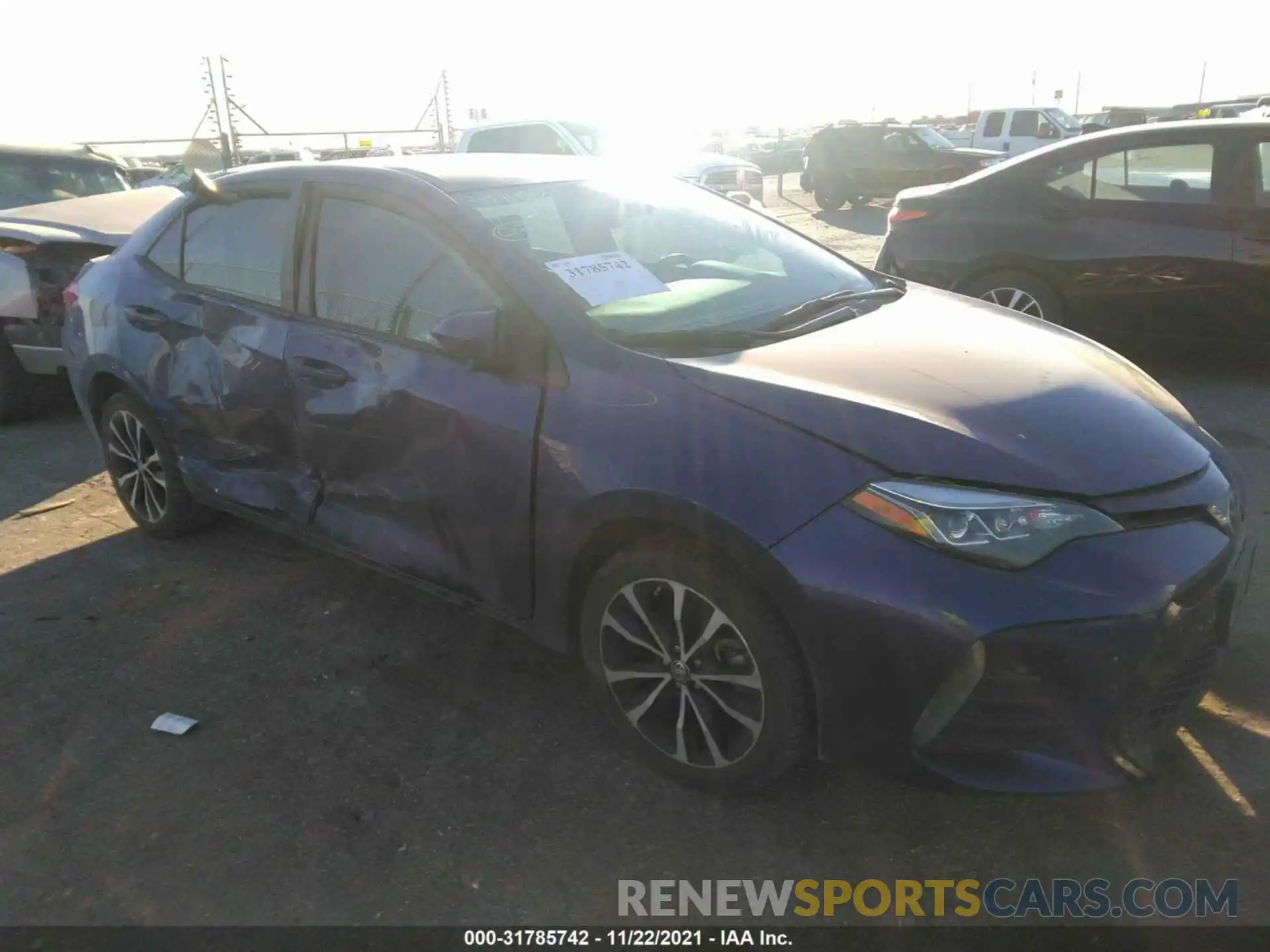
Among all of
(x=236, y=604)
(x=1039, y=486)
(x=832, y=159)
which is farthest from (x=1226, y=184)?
(x=832, y=159)

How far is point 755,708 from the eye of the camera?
101 inches

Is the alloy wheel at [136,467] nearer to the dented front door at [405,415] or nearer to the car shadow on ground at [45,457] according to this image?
the car shadow on ground at [45,457]

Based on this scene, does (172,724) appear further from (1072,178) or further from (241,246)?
(1072,178)

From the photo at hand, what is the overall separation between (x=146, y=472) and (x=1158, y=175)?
5879 millimetres

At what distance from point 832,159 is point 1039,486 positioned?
19605 millimetres

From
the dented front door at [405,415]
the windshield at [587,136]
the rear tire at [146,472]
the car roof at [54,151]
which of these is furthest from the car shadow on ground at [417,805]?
the windshield at [587,136]

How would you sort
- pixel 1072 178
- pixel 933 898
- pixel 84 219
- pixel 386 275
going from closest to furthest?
pixel 933 898
pixel 386 275
pixel 1072 178
pixel 84 219

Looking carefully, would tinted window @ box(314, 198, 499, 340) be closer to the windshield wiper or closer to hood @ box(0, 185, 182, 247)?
the windshield wiper

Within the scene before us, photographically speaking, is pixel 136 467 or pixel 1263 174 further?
pixel 1263 174

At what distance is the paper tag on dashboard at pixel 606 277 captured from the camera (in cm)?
304

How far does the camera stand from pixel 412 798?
284 cm

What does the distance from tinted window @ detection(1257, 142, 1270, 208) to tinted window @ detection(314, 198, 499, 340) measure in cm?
508

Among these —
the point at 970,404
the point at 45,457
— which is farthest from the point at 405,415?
the point at 45,457

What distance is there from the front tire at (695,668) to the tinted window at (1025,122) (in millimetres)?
23976
